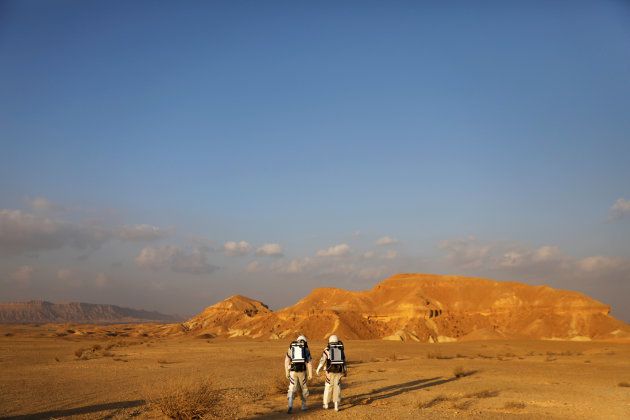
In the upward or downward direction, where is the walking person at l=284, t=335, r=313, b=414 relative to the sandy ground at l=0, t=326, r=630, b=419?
upward

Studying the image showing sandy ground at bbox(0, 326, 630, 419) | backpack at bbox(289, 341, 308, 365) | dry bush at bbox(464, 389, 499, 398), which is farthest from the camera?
dry bush at bbox(464, 389, 499, 398)

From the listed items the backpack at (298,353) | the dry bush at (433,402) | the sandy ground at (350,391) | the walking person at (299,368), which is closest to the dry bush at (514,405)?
the sandy ground at (350,391)

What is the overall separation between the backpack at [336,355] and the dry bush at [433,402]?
3048 millimetres

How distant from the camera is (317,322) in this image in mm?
86250

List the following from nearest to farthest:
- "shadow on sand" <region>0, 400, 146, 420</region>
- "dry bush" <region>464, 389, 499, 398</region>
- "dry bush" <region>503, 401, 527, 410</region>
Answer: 1. "shadow on sand" <region>0, 400, 146, 420</region>
2. "dry bush" <region>503, 401, 527, 410</region>
3. "dry bush" <region>464, 389, 499, 398</region>

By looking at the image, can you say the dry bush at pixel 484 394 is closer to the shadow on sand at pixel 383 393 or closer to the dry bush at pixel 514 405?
the dry bush at pixel 514 405

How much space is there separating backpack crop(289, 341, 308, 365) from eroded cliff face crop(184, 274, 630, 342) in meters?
63.3

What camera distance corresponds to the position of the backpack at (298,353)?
49.5 ft

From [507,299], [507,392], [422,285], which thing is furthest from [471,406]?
[422,285]

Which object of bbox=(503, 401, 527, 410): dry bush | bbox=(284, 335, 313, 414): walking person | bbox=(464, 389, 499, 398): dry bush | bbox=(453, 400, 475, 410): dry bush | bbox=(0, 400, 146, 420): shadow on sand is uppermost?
bbox=(284, 335, 313, 414): walking person

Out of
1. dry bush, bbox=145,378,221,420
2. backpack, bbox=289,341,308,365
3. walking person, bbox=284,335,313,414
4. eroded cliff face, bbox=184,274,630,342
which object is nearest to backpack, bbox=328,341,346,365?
walking person, bbox=284,335,313,414

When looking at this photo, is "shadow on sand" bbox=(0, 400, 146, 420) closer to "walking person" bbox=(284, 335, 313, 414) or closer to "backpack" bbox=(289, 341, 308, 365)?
"walking person" bbox=(284, 335, 313, 414)

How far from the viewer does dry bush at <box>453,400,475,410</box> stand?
15.9 m

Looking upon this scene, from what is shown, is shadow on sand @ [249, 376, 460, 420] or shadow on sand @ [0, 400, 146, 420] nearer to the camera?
shadow on sand @ [0, 400, 146, 420]
